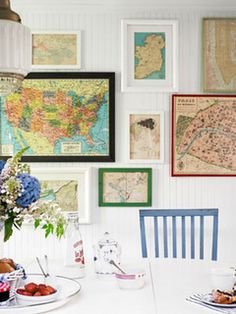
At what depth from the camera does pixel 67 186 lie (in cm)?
351

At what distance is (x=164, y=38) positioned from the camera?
3.49 metres

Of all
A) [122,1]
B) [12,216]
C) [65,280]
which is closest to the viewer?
[12,216]

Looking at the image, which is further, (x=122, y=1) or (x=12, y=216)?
(x=122, y=1)

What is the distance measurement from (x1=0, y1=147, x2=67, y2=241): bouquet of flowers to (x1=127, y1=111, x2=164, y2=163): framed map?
5.21 ft

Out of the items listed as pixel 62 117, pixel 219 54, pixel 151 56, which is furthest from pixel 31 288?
pixel 219 54

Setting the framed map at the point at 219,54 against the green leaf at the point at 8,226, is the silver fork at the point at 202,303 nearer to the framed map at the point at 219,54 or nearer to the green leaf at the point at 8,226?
the green leaf at the point at 8,226

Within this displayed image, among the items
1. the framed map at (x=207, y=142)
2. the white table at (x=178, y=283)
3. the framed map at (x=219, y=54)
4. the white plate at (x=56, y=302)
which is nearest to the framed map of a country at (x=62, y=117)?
the framed map at (x=207, y=142)

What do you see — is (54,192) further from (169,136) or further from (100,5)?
(100,5)

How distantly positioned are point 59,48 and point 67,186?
0.95 meters

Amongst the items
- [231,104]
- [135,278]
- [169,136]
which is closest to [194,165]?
[169,136]

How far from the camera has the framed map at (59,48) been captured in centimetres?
349

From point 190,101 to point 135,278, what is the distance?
1758mm

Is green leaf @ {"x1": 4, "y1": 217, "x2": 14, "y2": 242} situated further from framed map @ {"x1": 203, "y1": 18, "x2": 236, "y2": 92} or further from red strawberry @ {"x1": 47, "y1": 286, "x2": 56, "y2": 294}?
framed map @ {"x1": 203, "y1": 18, "x2": 236, "y2": 92}

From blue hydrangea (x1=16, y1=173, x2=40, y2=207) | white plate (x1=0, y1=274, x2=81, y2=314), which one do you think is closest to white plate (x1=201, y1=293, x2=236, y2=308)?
white plate (x1=0, y1=274, x2=81, y2=314)
